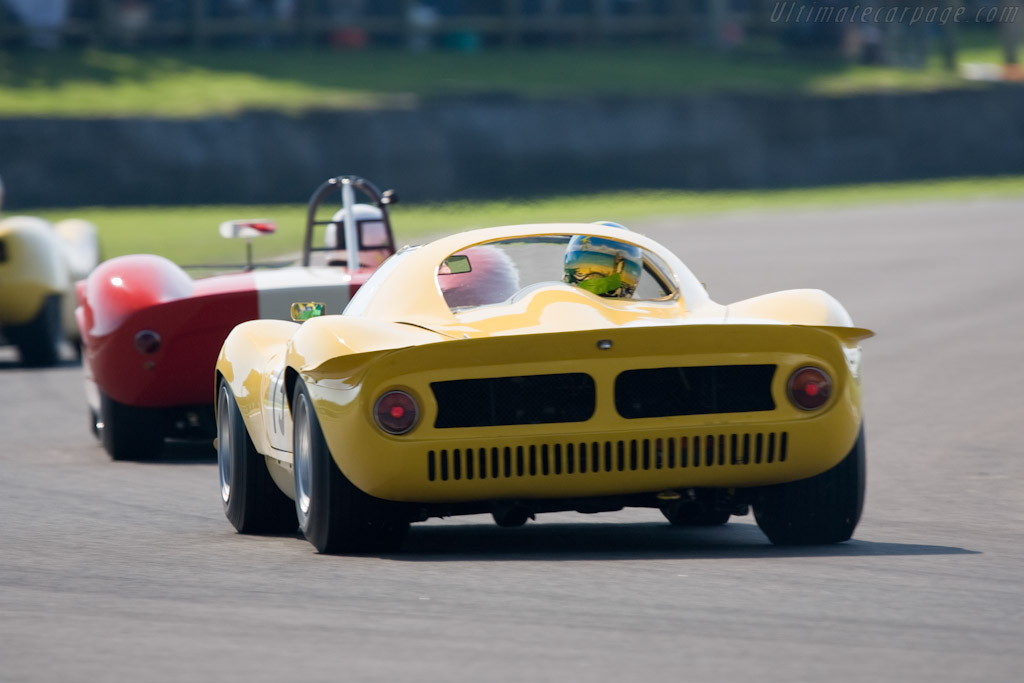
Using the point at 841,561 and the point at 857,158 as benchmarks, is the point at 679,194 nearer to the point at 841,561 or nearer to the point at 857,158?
the point at 857,158

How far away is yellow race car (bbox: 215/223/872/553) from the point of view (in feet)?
19.9

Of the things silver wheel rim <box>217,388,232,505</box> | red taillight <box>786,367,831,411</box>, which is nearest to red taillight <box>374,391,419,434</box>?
red taillight <box>786,367,831,411</box>

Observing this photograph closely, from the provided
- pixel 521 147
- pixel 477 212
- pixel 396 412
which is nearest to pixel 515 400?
pixel 396 412

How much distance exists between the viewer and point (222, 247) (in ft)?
77.8

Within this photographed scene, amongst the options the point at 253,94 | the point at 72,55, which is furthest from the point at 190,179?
the point at 72,55

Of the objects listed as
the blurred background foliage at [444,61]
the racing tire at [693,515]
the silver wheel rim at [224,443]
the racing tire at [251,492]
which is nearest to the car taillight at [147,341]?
the silver wheel rim at [224,443]

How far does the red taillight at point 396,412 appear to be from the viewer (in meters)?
6.07

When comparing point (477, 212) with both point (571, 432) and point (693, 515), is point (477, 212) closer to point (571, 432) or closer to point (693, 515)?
point (693, 515)

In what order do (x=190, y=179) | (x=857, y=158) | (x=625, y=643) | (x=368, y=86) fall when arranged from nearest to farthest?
(x=625, y=643) < (x=190, y=179) < (x=368, y=86) < (x=857, y=158)

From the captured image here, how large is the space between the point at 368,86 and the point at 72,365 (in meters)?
20.6

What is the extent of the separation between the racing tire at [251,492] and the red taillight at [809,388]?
204cm

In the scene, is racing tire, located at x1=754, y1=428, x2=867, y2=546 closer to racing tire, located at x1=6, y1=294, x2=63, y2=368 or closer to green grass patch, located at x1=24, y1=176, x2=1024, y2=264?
racing tire, located at x1=6, y1=294, x2=63, y2=368

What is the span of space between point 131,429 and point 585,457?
14.3 ft

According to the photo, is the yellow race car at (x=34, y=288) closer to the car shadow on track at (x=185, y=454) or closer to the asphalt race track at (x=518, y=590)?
the car shadow on track at (x=185, y=454)
